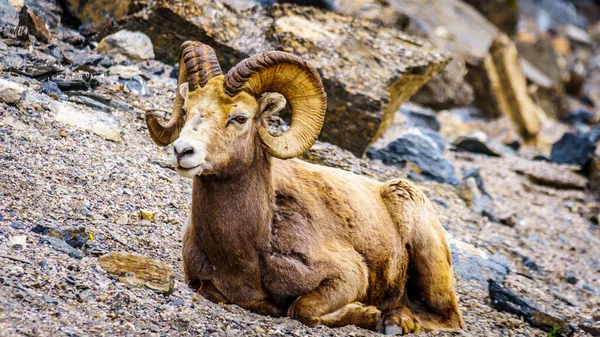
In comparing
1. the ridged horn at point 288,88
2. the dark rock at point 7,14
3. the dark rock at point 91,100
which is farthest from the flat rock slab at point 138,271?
the dark rock at point 7,14

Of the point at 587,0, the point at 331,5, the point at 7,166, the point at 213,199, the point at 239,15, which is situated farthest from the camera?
the point at 587,0

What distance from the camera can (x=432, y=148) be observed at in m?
15.0

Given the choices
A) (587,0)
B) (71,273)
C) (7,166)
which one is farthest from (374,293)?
(587,0)

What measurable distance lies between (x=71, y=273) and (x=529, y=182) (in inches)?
577

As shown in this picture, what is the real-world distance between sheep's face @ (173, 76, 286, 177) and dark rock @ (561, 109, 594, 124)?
26590 mm

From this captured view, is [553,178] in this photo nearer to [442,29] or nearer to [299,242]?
[442,29]

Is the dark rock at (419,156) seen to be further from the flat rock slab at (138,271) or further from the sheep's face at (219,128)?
the flat rock slab at (138,271)

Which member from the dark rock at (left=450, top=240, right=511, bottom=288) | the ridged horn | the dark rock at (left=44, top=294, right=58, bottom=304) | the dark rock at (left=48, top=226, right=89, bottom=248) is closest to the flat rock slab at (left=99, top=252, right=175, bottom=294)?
the dark rock at (left=48, top=226, right=89, bottom=248)

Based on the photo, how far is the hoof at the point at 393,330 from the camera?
820 cm

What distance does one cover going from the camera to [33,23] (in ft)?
41.4

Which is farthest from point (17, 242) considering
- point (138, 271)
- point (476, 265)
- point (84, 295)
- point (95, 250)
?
point (476, 265)

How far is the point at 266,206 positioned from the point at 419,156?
25.1ft

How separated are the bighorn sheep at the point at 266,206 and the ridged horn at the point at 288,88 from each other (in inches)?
0.4

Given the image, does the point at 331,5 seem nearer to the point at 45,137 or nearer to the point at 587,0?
the point at 45,137
